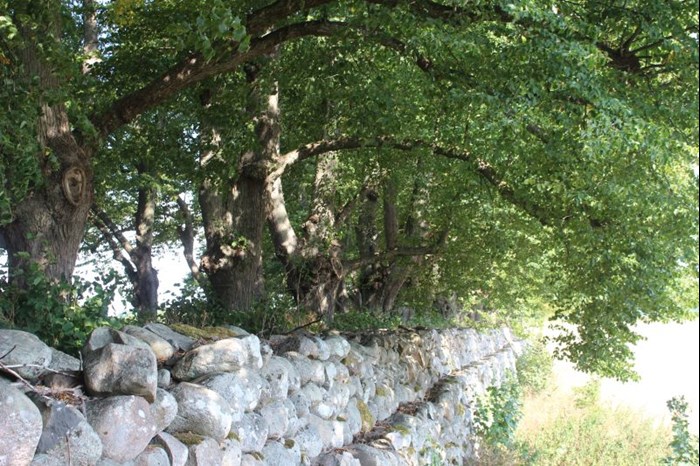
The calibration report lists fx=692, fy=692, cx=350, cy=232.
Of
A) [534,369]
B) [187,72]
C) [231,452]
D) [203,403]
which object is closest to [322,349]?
[231,452]

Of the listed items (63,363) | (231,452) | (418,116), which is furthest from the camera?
(418,116)

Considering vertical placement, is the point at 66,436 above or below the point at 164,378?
below

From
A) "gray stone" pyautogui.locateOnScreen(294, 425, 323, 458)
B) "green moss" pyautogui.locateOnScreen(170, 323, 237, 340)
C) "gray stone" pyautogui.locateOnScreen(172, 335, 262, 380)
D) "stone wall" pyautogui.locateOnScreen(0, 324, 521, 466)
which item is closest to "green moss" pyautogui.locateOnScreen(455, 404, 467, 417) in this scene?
"stone wall" pyautogui.locateOnScreen(0, 324, 521, 466)

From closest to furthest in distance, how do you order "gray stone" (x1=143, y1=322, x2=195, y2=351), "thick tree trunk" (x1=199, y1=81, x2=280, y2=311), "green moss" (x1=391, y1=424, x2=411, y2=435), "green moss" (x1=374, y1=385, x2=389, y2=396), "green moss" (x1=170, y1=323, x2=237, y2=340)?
"gray stone" (x1=143, y1=322, x2=195, y2=351), "green moss" (x1=170, y1=323, x2=237, y2=340), "green moss" (x1=391, y1=424, x2=411, y2=435), "green moss" (x1=374, y1=385, x2=389, y2=396), "thick tree trunk" (x1=199, y1=81, x2=280, y2=311)

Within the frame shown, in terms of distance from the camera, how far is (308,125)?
35.4ft

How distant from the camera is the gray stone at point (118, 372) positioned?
11.8 ft

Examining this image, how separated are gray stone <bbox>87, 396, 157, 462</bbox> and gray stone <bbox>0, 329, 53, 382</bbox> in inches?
12.7

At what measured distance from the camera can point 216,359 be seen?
4.58 metres

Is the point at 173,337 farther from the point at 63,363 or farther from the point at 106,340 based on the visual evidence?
the point at 63,363

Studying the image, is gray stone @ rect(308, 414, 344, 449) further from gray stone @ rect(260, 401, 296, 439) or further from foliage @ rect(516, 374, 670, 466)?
foliage @ rect(516, 374, 670, 466)

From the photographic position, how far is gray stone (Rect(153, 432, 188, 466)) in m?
3.79

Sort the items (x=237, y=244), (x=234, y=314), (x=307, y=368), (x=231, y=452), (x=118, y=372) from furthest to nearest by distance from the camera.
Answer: (x=237, y=244), (x=234, y=314), (x=307, y=368), (x=231, y=452), (x=118, y=372)

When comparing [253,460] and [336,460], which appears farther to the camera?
[336,460]

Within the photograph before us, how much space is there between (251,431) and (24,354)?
1.84 metres
